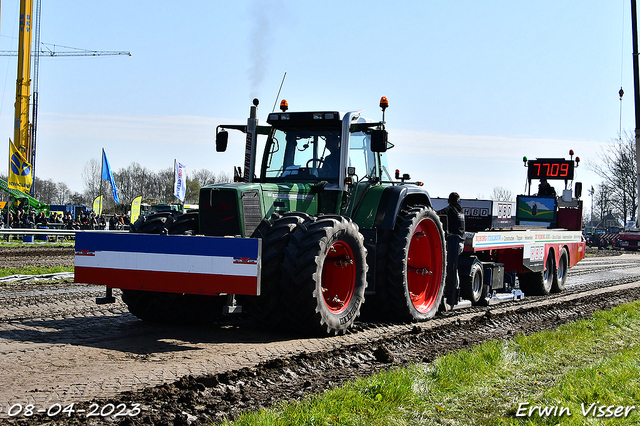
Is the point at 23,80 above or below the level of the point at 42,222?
above

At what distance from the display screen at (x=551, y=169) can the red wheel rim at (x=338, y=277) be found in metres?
12.7

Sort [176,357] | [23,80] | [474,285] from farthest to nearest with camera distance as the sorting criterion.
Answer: [23,80] → [474,285] → [176,357]

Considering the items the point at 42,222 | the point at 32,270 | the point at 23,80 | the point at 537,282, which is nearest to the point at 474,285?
the point at 537,282

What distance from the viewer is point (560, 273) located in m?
15.4

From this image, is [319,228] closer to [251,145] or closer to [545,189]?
[251,145]

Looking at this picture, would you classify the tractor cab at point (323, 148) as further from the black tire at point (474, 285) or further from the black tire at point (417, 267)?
the black tire at point (474, 285)

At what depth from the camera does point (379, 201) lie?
8.98 metres

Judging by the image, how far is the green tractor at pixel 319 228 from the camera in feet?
23.3

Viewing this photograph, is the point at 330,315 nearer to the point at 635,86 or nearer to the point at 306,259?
the point at 306,259

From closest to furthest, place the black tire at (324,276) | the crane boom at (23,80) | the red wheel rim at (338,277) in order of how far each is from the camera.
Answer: the black tire at (324,276) → the red wheel rim at (338,277) → the crane boom at (23,80)

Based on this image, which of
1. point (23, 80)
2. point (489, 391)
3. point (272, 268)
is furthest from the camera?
point (23, 80)

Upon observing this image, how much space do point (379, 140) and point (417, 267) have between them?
249 centimetres

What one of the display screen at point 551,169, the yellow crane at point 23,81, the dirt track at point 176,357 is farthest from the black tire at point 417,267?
the yellow crane at point 23,81

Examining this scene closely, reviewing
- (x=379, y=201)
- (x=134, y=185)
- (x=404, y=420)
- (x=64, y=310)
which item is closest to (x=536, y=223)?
(x=379, y=201)
